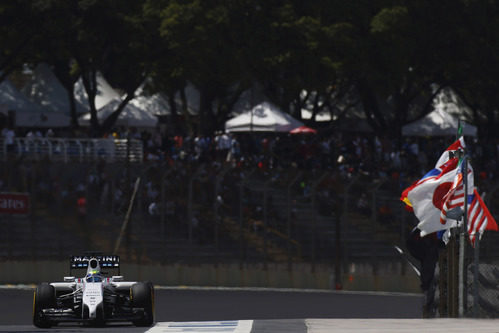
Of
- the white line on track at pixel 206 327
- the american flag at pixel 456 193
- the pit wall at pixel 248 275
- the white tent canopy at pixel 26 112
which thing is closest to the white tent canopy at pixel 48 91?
the white tent canopy at pixel 26 112

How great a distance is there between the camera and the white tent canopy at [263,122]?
45469 millimetres

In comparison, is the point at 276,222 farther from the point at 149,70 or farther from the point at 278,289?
the point at 149,70

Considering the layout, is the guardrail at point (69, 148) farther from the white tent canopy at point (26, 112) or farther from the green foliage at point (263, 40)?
the green foliage at point (263, 40)

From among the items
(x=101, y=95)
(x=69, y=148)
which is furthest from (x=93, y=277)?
(x=101, y=95)

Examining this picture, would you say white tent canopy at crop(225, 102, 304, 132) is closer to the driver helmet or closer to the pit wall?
the pit wall

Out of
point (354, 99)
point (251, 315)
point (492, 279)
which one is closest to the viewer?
point (492, 279)

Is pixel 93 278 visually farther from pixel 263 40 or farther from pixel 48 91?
pixel 48 91

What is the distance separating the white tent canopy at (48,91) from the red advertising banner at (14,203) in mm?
25918

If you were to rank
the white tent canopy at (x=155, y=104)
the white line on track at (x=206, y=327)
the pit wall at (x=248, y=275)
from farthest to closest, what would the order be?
the white tent canopy at (x=155, y=104)
the pit wall at (x=248, y=275)
the white line on track at (x=206, y=327)

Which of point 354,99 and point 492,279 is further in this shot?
point 354,99

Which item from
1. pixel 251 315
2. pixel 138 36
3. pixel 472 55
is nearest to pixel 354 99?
pixel 472 55

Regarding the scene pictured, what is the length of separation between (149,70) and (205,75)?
7.20 feet

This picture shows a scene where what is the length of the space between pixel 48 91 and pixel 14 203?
94.7 ft

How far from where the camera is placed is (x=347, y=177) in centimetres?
3350
